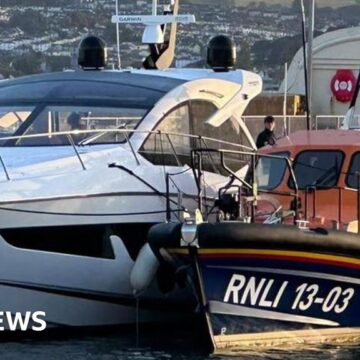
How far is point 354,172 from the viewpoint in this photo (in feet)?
43.7

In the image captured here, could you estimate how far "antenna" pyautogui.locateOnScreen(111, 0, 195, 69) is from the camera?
16625 millimetres

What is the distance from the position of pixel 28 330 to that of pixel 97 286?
31.5 inches

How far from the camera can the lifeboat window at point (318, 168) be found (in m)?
13.4

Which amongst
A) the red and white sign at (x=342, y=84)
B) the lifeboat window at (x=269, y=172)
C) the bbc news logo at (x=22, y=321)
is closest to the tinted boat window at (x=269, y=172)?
the lifeboat window at (x=269, y=172)

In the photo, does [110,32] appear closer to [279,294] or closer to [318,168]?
[318,168]

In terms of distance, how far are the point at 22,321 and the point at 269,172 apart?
2.98m

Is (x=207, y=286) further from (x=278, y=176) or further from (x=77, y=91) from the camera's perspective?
(x=77, y=91)

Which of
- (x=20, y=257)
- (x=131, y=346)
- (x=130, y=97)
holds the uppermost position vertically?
(x=130, y=97)

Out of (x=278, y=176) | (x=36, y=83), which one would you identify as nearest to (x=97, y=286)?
(x=278, y=176)

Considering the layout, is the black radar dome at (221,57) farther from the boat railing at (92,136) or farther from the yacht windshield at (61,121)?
the yacht windshield at (61,121)

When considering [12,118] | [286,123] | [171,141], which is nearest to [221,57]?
[171,141]

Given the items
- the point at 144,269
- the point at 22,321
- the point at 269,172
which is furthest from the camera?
the point at 269,172

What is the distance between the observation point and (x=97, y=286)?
13.0m

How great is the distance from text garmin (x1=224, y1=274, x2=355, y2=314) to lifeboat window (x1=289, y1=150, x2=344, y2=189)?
1234mm
